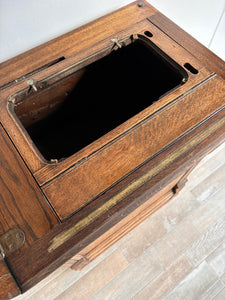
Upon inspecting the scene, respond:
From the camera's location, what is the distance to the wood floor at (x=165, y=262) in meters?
1.43

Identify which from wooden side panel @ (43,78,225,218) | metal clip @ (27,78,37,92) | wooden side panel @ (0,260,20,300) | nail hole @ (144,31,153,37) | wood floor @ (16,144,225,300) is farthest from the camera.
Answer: wood floor @ (16,144,225,300)

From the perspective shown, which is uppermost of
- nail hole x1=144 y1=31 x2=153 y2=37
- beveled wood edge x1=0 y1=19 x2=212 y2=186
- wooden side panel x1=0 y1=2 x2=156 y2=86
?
wooden side panel x1=0 y1=2 x2=156 y2=86

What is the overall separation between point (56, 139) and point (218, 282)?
120cm

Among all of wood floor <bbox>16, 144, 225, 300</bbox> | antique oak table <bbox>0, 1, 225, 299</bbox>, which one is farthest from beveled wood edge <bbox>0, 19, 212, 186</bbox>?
wood floor <bbox>16, 144, 225, 300</bbox>

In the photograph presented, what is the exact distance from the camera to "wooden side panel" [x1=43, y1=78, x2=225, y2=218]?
0.69m

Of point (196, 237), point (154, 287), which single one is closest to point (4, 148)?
point (154, 287)

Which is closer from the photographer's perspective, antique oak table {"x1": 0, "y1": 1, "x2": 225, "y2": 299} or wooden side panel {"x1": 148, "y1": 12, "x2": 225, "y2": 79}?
antique oak table {"x1": 0, "y1": 1, "x2": 225, "y2": 299}

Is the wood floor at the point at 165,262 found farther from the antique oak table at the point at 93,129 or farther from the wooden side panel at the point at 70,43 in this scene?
the wooden side panel at the point at 70,43

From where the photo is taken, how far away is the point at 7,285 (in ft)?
1.93

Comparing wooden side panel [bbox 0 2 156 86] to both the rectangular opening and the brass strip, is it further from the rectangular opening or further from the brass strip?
the brass strip

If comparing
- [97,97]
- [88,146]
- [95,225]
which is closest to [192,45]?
[97,97]

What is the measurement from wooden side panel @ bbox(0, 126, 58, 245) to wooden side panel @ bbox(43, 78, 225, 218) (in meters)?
0.03

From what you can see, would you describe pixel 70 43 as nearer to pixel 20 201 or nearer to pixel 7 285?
pixel 20 201

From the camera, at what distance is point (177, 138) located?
2.61ft
